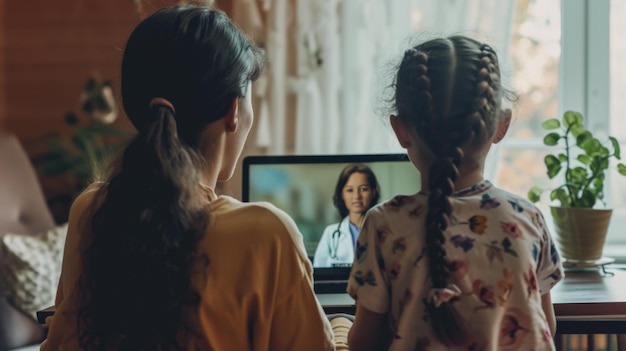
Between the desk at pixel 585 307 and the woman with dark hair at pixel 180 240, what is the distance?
494 millimetres

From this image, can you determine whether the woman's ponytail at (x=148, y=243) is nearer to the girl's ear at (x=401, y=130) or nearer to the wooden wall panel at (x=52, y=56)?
the girl's ear at (x=401, y=130)

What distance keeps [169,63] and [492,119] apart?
451mm

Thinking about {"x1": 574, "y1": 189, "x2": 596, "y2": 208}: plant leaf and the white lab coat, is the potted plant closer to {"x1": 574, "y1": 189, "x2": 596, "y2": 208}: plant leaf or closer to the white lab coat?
{"x1": 574, "y1": 189, "x2": 596, "y2": 208}: plant leaf

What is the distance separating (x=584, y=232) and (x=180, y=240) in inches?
44.5

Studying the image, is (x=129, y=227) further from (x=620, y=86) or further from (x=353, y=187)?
(x=620, y=86)

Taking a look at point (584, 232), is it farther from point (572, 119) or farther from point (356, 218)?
point (356, 218)

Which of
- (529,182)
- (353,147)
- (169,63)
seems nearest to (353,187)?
(353,147)

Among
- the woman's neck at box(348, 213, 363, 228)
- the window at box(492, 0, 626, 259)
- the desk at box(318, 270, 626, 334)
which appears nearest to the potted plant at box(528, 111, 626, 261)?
the desk at box(318, 270, 626, 334)

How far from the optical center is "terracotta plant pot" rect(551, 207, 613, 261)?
69.9 inches

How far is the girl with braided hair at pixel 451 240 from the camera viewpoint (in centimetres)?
104

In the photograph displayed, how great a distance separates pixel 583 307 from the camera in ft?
4.69

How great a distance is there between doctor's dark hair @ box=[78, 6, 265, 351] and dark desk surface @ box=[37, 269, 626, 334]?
1.68 ft

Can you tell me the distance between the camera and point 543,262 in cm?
112

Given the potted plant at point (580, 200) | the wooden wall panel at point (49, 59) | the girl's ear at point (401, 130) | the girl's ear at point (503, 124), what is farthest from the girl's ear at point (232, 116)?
the wooden wall panel at point (49, 59)
